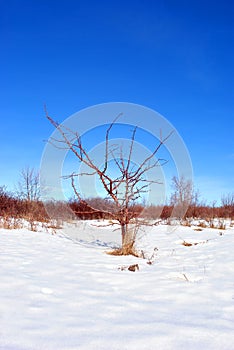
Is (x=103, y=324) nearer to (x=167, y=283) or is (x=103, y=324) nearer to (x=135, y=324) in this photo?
(x=135, y=324)

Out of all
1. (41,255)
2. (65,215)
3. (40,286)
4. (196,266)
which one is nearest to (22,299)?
(40,286)

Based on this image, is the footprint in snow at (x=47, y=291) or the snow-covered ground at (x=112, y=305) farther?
the footprint in snow at (x=47, y=291)

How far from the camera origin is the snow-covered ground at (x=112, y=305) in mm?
1682

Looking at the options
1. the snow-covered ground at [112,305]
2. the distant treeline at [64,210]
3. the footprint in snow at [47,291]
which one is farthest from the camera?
the distant treeline at [64,210]

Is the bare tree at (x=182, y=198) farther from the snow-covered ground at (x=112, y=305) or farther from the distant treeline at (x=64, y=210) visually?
the snow-covered ground at (x=112, y=305)

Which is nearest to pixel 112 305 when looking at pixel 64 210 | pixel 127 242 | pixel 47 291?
pixel 47 291

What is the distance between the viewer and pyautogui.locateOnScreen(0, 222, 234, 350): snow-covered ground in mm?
1682

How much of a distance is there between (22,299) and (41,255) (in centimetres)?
210

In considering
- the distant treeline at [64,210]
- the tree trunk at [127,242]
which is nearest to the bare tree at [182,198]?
the distant treeline at [64,210]

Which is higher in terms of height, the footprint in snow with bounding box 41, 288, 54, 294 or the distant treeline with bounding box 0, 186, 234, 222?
the distant treeline with bounding box 0, 186, 234, 222

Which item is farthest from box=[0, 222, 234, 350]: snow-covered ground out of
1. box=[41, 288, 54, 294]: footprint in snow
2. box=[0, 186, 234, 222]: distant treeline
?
box=[0, 186, 234, 222]: distant treeline

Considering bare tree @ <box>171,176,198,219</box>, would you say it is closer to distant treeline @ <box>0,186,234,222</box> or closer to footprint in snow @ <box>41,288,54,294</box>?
distant treeline @ <box>0,186,234,222</box>

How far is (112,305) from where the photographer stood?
2.29 meters

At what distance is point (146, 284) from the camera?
299cm
